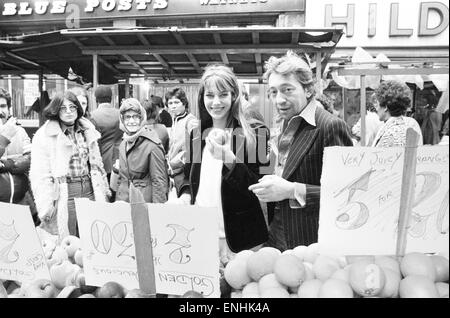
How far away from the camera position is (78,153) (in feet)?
8.02

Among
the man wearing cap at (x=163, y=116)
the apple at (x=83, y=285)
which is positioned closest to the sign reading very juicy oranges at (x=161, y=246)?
the apple at (x=83, y=285)

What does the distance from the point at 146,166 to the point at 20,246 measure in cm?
135

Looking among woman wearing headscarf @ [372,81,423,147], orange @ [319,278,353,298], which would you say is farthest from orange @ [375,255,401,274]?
woman wearing headscarf @ [372,81,423,147]

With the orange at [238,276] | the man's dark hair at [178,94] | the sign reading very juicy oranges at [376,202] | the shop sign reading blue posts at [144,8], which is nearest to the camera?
the sign reading very juicy oranges at [376,202]

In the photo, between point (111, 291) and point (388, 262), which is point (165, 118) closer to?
point (111, 291)

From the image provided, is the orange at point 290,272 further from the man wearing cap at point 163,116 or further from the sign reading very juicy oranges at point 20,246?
the man wearing cap at point 163,116

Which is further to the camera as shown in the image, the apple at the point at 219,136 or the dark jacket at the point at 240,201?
the dark jacket at the point at 240,201

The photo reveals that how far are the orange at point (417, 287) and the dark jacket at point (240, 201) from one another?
67 cm

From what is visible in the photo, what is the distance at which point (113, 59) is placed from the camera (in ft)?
11.4

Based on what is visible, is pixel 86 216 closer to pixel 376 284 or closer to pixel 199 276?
pixel 199 276

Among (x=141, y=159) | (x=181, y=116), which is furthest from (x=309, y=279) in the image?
(x=181, y=116)

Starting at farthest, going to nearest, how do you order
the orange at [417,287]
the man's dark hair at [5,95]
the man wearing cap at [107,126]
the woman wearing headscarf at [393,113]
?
the man wearing cap at [107,126]
the man's dark hair at [5,95]
the woman wearing headscarf at [393,113]
the orange at [417,287]

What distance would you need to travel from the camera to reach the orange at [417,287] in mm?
812

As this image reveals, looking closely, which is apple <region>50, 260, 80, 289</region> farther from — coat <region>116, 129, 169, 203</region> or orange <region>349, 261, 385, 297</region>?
coat <region>116, 129, 169, 203</region>
